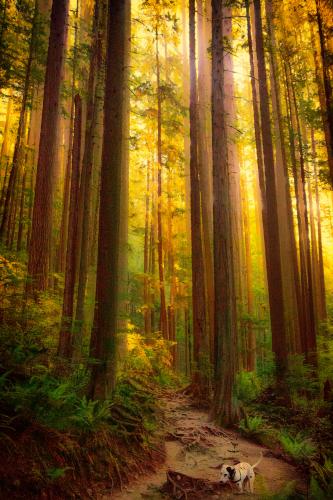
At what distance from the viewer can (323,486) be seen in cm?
419

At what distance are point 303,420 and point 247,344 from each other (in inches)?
306

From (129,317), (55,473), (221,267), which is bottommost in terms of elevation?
(55,473)

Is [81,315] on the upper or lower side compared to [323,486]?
upper

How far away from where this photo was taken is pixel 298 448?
616cm

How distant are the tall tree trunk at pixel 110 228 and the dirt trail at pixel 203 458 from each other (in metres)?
1.57

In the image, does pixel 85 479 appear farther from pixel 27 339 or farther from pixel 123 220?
pixel 123 220

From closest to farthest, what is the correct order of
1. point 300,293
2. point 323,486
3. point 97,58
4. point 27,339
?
point 323,486 → point 27,339 → point 97,58 → point 300,293

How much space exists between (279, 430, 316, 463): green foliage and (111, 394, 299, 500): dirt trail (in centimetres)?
31

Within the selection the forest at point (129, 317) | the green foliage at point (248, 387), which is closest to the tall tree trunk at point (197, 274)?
the forest at point (129, 317)

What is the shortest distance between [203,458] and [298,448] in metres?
1.87

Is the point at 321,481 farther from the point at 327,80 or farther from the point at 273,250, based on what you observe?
the point at 327,80

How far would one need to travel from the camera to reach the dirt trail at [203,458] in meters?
4.32

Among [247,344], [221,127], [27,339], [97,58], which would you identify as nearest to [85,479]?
[27,339]

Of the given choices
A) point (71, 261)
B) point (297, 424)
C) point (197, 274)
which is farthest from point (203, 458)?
point (197, 274)
